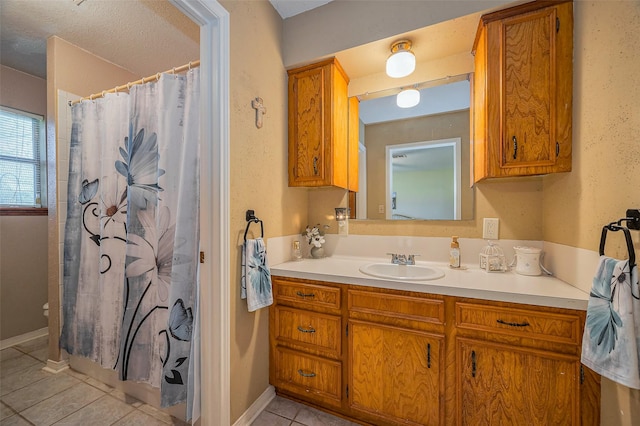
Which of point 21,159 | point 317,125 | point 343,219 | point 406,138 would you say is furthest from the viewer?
point 21,159

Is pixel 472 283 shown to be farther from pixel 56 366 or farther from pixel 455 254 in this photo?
pixel 56 366

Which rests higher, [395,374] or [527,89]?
[527,89]

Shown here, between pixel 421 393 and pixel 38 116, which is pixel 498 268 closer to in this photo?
pixel 421 393

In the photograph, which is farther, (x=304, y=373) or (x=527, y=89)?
(x=304, y=373)

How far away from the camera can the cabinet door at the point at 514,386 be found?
102 cm

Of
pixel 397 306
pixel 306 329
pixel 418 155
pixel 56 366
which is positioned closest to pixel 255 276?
pixel 306 329

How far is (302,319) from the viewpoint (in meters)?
1.52

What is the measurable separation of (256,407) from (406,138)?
206cm

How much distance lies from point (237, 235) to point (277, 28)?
1.49m

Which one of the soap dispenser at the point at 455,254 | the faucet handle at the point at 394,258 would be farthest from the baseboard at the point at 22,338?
the soap dispenser at the point at 455,254

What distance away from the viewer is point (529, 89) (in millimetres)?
1271

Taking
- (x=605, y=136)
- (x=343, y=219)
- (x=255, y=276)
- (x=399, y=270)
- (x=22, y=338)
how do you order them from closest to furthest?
(x=605, y=136)
(x=255, y=276)
(x=399, y=270)
(x=343, y=219)
(x=22, y=338)

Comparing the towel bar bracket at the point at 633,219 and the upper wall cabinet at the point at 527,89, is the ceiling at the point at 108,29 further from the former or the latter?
the towel bar bracket at the point at 633,219

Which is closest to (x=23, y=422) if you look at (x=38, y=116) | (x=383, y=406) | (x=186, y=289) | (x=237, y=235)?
(x=186, y=289)
